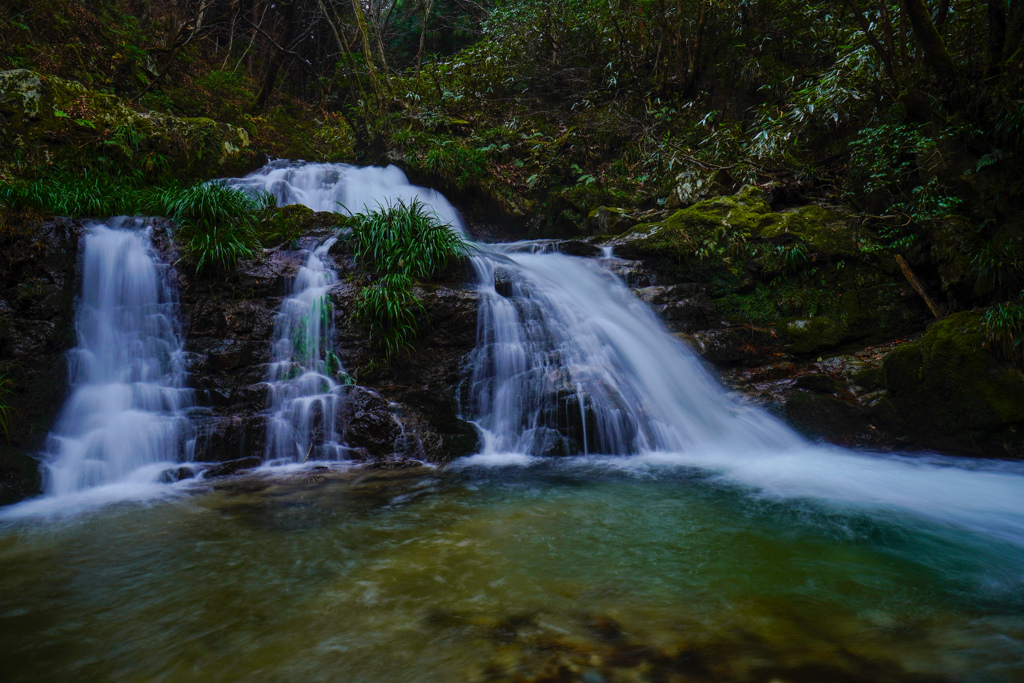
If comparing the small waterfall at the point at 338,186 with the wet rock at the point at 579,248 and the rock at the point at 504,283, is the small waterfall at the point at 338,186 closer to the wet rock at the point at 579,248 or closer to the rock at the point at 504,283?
the wet rock at the point at 579,248

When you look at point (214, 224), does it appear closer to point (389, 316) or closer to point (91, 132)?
point (389, 316)

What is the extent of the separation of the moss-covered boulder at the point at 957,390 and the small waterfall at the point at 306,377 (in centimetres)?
552

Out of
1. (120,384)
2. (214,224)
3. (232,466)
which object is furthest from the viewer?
(214,224)

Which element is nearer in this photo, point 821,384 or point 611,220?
point 821,384

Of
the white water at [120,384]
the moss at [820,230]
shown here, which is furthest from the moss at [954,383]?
the white water at [120,384]

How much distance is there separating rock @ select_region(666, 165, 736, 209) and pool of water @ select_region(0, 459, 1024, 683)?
676cm

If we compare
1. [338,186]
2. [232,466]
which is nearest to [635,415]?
[232,466]

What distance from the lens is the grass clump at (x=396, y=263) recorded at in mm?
5164

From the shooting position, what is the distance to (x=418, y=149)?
10.7 meters

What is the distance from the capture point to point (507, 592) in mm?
2125

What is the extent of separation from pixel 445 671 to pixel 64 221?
584cm

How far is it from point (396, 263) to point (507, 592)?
167 inches

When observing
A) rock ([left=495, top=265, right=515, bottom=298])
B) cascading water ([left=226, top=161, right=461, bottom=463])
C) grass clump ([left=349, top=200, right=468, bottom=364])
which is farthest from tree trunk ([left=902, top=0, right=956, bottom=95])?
cascading water ([left=226, top=161, right=461, bottom=463])

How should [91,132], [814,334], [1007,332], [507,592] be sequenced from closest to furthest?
[507,592] → [1007,332] → [814,334] → [91,132]
